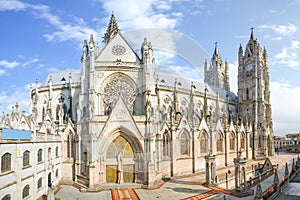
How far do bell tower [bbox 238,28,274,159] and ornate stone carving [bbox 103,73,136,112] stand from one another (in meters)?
36.7

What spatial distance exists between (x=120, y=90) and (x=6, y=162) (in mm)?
22167

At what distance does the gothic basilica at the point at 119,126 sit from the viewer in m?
32.3

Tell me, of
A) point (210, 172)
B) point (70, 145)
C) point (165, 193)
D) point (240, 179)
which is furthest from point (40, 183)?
point (240, 179)

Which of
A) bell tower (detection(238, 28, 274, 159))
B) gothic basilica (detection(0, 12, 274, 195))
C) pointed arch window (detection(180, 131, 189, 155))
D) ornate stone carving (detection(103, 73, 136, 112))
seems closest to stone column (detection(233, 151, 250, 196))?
gothic basilica (detection(0, 12, 274, 195))

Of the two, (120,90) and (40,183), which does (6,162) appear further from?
(120,90)

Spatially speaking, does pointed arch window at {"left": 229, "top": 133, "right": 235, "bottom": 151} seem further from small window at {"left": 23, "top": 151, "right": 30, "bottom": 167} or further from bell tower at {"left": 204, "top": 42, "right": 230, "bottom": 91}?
small window at {"left": 23, "top": 151, "right": 30, "bottom": 167}

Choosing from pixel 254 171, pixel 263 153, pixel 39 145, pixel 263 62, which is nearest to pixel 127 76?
pixel 39 145

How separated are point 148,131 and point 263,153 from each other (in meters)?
43.2

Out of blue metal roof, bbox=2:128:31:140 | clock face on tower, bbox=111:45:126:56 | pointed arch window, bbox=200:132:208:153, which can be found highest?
clock face on tower, bbox=111:45:126:56

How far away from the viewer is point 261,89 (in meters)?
67.9

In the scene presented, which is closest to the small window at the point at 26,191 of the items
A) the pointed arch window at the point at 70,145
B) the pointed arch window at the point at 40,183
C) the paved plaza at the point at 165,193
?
the pointed arch window at the point at 40,183

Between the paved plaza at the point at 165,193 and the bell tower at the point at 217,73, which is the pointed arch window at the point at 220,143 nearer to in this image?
the paved plaza at the point at 165,193

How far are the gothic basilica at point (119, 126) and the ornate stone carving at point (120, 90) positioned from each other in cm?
16

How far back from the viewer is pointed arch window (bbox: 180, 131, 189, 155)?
40.8 metres
